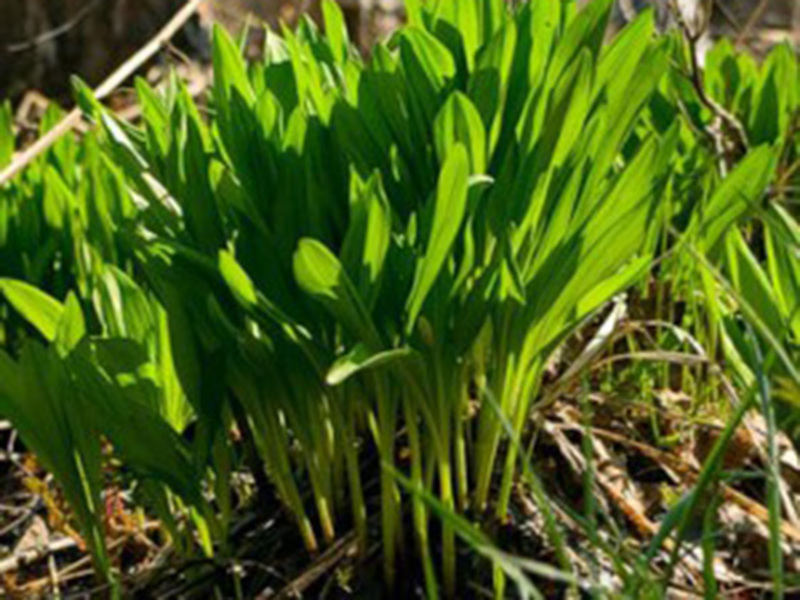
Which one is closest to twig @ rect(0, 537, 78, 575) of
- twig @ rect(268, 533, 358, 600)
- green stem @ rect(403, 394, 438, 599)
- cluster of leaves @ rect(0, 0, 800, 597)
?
cluster of leaves @ rect(0, 0, 800, 597)

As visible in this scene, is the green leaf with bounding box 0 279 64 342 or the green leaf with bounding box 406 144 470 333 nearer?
the green leaf with bounding box 406 144 470 333

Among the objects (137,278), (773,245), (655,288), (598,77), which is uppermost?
(598,77)

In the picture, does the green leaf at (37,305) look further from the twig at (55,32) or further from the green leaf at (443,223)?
the twig at (55,32)

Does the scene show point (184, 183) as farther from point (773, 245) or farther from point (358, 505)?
point (773, 245)

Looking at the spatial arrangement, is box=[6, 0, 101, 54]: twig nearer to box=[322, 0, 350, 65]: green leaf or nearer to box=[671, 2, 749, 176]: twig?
box=[671, 2, 749, 176]: twig

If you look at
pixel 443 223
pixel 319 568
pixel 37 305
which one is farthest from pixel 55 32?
pixel 443 223

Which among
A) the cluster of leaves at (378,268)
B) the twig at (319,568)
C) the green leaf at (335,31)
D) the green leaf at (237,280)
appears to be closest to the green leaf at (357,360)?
the cluster of leaves at (378,268)

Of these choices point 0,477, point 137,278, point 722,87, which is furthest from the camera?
point 722,87

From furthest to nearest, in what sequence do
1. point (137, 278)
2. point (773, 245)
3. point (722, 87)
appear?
1. point (722, 87)
2. point (137, 278)
3. point (773, 245)

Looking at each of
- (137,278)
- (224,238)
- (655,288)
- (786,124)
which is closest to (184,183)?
(224,238)
